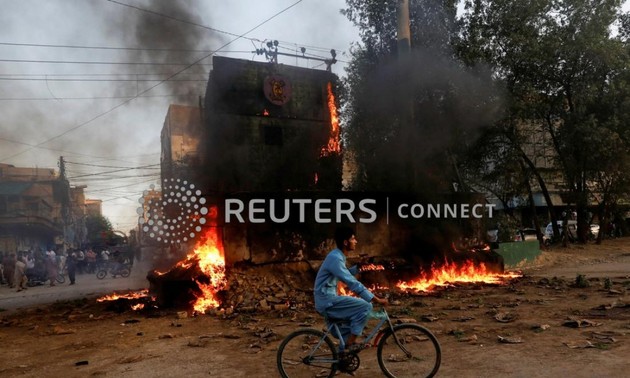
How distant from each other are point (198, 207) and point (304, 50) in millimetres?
12027

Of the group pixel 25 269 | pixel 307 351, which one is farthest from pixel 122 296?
pixel 307 351

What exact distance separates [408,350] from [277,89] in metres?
17.3

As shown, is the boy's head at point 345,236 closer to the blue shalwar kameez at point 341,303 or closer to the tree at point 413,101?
the blue shalwar kameez at point 341,303

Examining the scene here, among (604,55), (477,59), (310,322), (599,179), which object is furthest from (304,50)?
(599,179)

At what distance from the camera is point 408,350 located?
5.11 m

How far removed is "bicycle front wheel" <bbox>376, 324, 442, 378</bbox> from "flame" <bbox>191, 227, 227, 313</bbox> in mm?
6972

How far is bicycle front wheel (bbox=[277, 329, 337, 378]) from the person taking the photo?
201 inches

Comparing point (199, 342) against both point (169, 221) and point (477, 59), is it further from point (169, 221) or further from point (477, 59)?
point (477, 59)

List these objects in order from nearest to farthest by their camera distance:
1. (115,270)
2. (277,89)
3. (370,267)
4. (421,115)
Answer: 1. (370,267)
2. (421,115)
3. (277,89)
4. (115,270)

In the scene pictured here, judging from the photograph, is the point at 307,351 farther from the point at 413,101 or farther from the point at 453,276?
the point at 413,101

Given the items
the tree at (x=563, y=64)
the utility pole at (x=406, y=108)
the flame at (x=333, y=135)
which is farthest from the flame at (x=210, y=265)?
the tree at (x=563, y=64)

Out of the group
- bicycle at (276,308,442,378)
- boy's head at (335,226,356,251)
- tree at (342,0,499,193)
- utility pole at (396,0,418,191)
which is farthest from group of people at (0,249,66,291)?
boy's head at (335,226,356,251)

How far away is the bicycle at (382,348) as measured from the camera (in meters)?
5.09

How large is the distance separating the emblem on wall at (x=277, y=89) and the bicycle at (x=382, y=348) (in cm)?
1645
